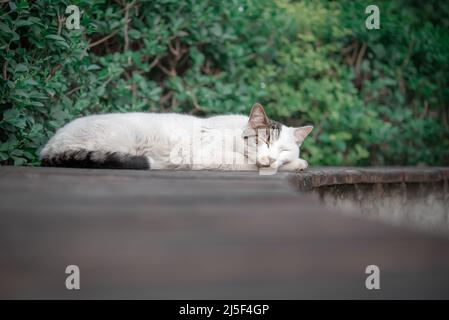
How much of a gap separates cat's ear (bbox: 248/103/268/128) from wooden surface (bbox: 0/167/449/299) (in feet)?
5.43

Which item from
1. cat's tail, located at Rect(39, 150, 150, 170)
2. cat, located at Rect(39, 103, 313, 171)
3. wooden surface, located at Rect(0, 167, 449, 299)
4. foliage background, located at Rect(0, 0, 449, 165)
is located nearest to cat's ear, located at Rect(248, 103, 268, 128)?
cat, located at Rect(39, 103, 313, 171)

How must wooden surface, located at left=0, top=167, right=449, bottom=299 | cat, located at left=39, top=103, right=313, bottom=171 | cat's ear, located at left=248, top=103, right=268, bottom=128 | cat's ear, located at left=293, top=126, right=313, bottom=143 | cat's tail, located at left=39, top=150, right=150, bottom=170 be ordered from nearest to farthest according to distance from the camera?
wooden surface, located at left=0, top=167, right=449, bottom=299, cat's tail, located at left=39, top=150, right=150, bottom=170, cat, located at left=39, top=103, right=313, bottom=171, cat's ear, located at left=248, top=103, right=268, bottom=128, cat's ear, located at left=293, top=126, right=313, bottom=143

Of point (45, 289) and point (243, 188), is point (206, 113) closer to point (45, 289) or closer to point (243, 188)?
point (243, 188)

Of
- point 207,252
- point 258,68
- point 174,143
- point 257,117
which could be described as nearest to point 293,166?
point 257,117

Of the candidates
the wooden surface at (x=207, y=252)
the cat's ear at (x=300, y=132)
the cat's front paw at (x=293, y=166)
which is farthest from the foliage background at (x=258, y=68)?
the wooden surface at (x=207, y=252)

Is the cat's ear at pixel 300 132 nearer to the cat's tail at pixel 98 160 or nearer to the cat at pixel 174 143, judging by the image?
the cat at pixel 174 143

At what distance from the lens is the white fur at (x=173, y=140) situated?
9.36 ft

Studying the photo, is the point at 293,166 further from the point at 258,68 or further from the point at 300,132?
the point at 258,68

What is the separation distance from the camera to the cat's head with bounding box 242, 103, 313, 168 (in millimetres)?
2842

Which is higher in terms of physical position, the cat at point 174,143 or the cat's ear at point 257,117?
the cat's ear at point 257,117

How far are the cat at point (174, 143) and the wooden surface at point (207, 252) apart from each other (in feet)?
4.74

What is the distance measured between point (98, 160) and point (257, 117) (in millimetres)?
1000

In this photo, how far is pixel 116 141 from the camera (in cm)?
296

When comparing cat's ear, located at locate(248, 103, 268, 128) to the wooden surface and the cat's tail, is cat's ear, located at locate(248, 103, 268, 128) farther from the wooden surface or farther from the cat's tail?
the wooden surface
